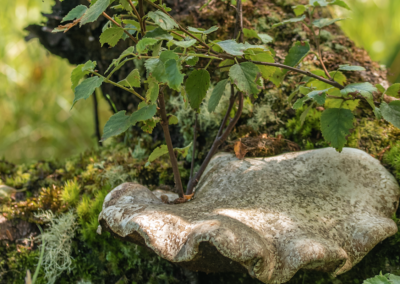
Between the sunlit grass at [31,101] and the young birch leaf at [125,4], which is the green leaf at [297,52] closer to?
the young birch leaf at [125,4]

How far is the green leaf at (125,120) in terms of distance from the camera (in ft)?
4.33

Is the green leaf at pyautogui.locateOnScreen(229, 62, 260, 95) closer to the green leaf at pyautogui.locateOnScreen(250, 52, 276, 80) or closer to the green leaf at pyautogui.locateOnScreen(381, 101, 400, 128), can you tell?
the green leaf at pyautogui.locateOnScreen(250, 52, 276, 80)

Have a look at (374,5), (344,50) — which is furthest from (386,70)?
(374,5)

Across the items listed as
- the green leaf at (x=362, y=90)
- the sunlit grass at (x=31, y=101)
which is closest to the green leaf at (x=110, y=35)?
the green leaf at (x=362, y=90)

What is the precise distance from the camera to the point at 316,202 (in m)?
1.71

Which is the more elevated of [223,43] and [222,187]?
[223,43]

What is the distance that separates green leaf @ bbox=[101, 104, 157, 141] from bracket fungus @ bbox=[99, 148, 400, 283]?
17.8 inches

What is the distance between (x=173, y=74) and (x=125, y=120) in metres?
0.38

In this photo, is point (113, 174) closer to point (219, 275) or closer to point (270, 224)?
point (219, 275)

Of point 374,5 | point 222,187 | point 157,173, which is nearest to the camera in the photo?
point 222,187

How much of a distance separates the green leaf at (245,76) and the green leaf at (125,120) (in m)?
0.43

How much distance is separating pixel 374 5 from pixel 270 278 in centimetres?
606

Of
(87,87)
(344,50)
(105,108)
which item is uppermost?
(87,87)

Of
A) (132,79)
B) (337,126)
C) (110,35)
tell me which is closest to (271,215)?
(337,126)
